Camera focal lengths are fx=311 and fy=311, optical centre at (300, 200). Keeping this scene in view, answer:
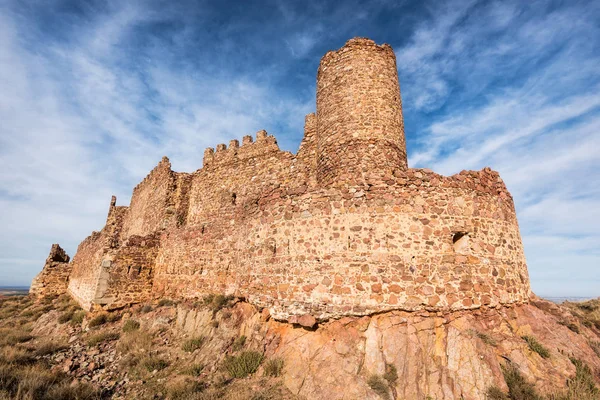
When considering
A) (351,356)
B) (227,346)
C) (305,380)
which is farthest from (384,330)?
(227,346)

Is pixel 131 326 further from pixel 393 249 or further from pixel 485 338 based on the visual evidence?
pixel 485 338

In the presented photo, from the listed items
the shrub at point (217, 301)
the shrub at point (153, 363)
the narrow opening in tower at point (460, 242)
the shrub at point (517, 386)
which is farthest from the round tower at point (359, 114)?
the shrub at point (153, 363)

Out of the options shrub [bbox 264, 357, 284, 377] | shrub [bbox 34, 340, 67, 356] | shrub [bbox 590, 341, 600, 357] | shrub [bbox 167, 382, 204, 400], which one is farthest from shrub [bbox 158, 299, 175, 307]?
shrub [bbox 590, 341, 600, 357]

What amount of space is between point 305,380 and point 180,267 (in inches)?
364

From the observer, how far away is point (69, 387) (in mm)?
7109

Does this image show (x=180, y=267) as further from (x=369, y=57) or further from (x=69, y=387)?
(x=369, y=57)

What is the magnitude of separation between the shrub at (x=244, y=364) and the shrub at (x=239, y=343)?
45 centimetres

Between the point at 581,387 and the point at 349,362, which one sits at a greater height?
the point at 349,362

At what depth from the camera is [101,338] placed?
10781mm

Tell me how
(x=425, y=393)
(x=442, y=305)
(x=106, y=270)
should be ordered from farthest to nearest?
1. (x=106, y=270)
2. (x=442, y=305)
3. (x=425, y=393)

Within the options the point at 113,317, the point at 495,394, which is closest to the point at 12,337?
the point at 113,317

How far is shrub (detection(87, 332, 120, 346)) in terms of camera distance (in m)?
10.6

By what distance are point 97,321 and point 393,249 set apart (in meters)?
11.9

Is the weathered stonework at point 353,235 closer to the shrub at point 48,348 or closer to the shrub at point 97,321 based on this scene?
the shrub at point 97,321
